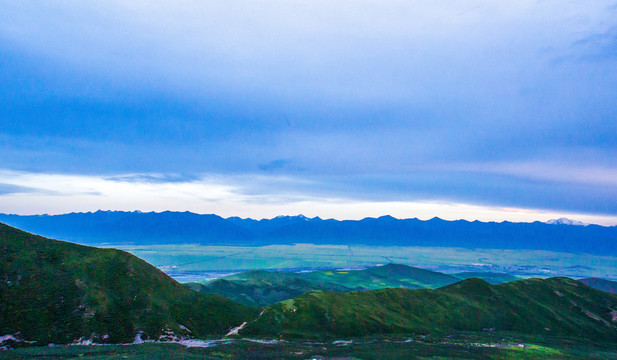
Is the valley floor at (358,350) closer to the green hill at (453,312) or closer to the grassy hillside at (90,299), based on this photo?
the grassy hillside at (90,299)

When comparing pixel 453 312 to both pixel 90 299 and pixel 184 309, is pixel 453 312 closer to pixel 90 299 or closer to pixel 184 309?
pixel 184 309

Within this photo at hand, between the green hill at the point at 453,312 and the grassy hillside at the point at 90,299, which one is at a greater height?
the grassy hillside at the point at 90,299

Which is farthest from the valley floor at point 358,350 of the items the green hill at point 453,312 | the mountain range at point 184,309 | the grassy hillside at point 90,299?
the green hill at point 453,312

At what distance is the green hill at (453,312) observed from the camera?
118 metres

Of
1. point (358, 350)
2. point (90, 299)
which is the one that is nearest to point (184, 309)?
point (90, 299)

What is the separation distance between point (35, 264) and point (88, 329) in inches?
1114

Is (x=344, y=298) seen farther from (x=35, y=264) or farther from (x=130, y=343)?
(x=35, y=264)

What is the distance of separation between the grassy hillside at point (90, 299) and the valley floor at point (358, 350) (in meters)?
11.0

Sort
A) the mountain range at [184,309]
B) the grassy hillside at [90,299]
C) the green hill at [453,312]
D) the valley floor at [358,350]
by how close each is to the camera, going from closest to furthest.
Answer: the valley floor at [358,350] < the grassy hillside at [90,299] < the mountain range at [184,309] < the green hill at [453,312]

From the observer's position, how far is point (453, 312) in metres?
148

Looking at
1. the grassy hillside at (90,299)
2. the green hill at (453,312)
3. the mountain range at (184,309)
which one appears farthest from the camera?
the green hill at (453,312)

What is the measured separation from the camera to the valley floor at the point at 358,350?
2805 inches

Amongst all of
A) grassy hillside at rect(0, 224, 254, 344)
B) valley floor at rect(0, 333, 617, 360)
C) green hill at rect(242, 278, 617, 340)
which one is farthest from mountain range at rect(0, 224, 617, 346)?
valley floor at rect(0, 333, 617, 360)

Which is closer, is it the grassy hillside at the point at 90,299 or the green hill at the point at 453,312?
the grassy hillside at the point at 90,299
